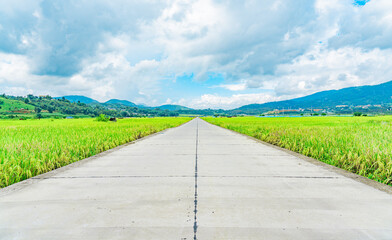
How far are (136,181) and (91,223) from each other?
69.7 inches

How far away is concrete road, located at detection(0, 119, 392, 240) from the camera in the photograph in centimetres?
248

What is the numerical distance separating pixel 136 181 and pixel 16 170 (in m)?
3.12

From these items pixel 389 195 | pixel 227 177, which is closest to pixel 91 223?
pixel 227 177

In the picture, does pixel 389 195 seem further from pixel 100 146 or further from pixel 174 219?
pixel 100 146

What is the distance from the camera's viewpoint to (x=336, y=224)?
2648 millimetres

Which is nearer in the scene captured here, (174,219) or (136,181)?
(174,219)

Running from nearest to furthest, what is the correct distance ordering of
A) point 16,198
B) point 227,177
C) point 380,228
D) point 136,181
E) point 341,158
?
point 380,228 < point 16,198 < point 136,181 < point 227,177 < point 341,158

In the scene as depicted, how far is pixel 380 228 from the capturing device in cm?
257

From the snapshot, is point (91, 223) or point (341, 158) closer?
point (91, 223)

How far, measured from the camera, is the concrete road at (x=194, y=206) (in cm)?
248

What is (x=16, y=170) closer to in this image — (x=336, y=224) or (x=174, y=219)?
(x=174, y=219)

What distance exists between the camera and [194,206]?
124 inches

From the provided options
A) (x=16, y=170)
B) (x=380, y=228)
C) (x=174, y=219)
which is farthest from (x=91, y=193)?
(x=380, y=228)

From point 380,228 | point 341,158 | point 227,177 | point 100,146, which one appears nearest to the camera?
point 380,228
